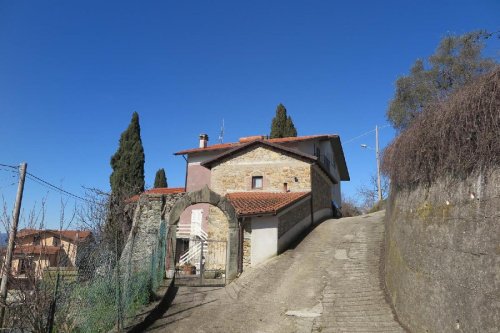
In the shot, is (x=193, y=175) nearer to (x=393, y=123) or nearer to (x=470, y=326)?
(x=393, y=123)

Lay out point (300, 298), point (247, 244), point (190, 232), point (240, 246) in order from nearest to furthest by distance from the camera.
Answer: point (300, 298)
point (240, 246)
point (247, 244)
point (190, 232)

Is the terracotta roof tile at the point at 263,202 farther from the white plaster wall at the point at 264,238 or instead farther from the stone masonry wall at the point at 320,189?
the stone masonry wall at the point at 320,189

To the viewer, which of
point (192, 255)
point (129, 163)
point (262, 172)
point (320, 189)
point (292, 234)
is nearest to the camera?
point (292, 234)

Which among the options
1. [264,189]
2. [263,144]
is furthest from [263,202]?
[263,144]

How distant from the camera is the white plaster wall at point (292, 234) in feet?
50.6

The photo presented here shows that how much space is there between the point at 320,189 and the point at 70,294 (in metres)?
18.0

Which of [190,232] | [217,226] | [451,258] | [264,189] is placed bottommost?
[451,258]

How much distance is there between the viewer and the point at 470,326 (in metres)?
5.45

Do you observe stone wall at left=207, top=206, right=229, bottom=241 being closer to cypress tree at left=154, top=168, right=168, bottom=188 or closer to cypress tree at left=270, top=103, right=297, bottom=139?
cypress tree at left=270, top=103, right=297, bottom=139

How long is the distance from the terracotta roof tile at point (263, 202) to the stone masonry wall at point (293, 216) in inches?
17.7

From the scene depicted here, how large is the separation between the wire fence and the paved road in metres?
1.16

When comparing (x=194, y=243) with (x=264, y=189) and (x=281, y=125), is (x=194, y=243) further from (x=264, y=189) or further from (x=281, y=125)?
(x=281, y=125)

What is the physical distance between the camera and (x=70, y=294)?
22.6ft

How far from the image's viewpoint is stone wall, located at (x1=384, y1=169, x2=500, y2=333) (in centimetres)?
524
